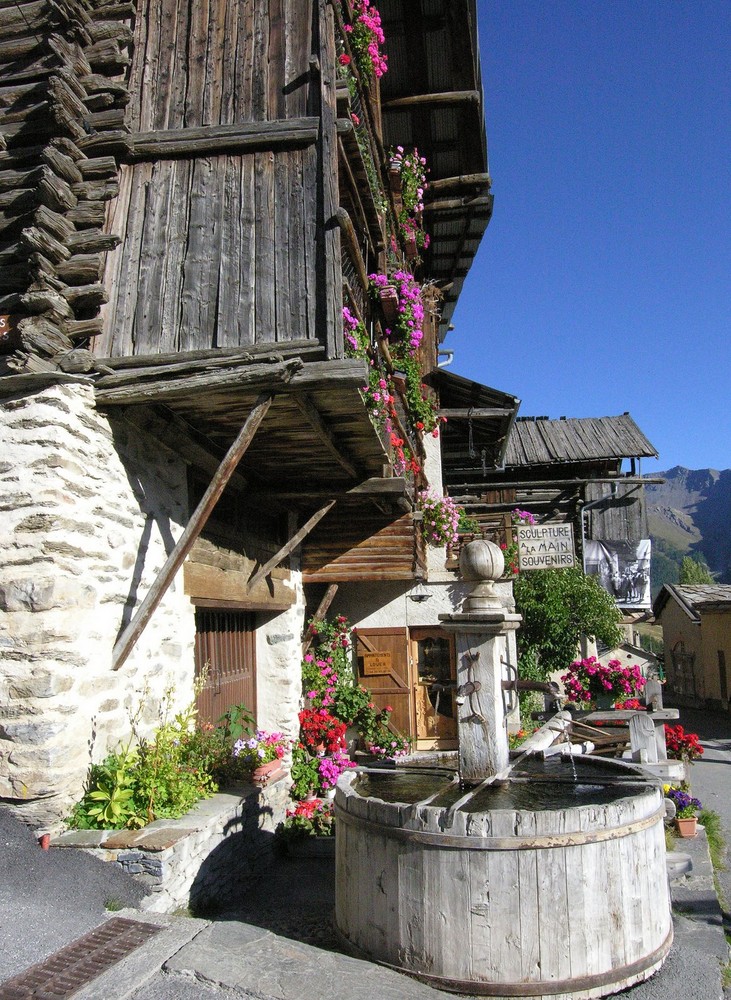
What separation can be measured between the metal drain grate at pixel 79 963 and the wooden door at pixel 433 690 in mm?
7270

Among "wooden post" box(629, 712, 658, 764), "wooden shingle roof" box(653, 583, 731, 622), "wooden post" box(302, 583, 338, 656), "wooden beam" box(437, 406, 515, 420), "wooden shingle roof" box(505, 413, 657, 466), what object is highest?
"wooden shingle roof" box(505, 413, 657, 466)

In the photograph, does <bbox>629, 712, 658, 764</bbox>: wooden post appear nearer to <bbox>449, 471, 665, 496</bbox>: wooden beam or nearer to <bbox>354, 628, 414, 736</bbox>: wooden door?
<bbox>354, 628, 414, 736</bbox>: wooden door

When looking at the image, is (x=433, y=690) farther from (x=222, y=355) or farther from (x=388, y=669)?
(x=222, y=355)

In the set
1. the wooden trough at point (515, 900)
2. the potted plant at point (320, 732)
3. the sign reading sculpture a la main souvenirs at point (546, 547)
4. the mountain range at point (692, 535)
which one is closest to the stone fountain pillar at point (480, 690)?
the wooden trough at point (515, 900)

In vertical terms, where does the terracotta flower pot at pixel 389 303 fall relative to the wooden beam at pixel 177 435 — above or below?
above

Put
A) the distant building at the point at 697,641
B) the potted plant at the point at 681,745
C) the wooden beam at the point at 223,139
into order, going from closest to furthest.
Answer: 1. the wooden beam at the point at 223,139
2. the potted plant at the point at 681,745
3. the distant building at the point at 697,641

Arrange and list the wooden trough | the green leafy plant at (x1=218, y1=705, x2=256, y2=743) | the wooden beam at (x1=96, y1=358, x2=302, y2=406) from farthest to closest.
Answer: the green leafy plant at (x1=218, y1=705, x2=256, y2=743)
the wooden beam at (x1=96, y1=358, x2=302, y2=406)
the wooden trough

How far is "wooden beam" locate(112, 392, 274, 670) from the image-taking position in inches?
194

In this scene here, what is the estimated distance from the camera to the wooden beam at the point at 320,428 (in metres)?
5.29

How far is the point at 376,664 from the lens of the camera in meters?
10.5

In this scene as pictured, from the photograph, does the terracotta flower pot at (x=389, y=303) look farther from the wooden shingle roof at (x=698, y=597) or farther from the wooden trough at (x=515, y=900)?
the wooden shingle roof at (x=698, y=597)

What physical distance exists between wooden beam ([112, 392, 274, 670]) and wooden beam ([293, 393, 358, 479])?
33cm

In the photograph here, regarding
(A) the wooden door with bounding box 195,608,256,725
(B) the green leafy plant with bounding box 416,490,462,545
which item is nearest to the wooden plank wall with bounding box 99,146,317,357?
(A) the wooden door with bounding box 195,608,256,725

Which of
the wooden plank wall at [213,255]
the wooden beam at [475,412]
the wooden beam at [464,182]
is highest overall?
the wooden beam at [464,182]
